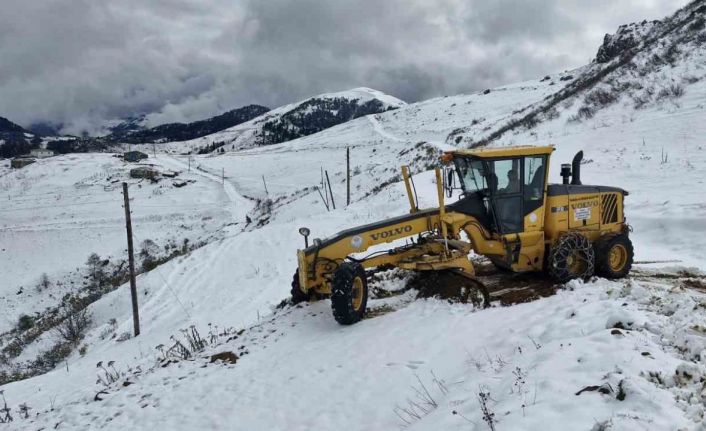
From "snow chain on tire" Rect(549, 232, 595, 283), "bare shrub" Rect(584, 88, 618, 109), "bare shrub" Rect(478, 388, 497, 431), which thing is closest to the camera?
"bare shrub" Rect(478, 388, 497, 431)

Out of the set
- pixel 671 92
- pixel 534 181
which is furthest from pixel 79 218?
pixel 534 181

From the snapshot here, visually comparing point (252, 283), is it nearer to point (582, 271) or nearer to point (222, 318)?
point (222, 318)

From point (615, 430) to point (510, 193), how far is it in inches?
247

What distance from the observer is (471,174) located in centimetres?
965

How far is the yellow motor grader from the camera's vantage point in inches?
356

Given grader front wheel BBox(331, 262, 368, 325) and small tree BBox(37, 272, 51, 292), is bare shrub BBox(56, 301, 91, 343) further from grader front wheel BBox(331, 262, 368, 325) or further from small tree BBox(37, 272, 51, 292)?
grader front wheel BBox(331, 262, 368, 325)

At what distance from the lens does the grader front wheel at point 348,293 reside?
8.34 m

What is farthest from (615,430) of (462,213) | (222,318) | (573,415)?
(222,318)

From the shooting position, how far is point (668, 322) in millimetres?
5691

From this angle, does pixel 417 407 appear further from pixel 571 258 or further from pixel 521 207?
pixel 571 258

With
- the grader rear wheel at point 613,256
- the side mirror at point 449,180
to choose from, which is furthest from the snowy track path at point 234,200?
the grader rear wheel at point 613,256

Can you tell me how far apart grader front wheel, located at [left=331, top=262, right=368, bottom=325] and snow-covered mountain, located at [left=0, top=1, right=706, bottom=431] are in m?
0.27

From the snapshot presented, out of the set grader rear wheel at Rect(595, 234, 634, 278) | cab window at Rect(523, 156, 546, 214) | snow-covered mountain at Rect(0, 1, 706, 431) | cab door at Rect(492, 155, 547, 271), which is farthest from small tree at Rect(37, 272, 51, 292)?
grader rear wheel at Rect(595, 234, 634, 278)

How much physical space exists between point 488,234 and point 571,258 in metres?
1.64
